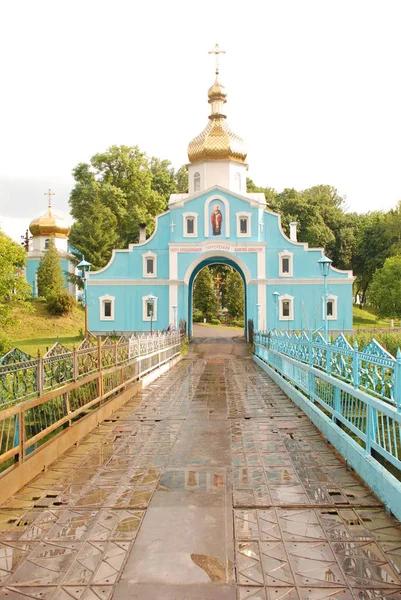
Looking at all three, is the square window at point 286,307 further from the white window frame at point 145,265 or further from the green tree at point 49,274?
the green tree at point 49,274

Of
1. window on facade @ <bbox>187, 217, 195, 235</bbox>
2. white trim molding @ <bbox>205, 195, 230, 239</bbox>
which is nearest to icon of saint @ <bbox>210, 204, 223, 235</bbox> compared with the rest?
white trim molding @ <bbox>205, 195, 230, 239</bbox>

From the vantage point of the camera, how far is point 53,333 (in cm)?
3919

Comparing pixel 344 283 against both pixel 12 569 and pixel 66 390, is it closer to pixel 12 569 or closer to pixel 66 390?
pixel 66 390

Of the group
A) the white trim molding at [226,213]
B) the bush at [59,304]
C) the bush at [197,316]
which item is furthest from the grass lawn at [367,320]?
the bush at [59,304]

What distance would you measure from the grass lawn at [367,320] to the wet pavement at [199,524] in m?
41.6

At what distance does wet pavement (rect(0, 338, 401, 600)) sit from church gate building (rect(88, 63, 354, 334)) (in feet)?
92.1

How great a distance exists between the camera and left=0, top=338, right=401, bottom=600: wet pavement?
3.67m

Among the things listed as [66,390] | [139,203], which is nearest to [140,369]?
[66,390]

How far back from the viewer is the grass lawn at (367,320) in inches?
1926

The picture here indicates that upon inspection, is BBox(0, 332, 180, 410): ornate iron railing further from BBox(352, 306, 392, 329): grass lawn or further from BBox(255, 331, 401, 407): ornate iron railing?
BBox(352, 306, 392, 329): grass lawn

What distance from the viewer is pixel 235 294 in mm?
57594

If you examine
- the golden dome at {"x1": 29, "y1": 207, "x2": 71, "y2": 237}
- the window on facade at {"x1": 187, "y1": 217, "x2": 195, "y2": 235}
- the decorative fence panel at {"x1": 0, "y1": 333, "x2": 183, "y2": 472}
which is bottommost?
the decorative fence panel at {"x1": 0, "y1": 333, "x2": 183, "y2": 472}

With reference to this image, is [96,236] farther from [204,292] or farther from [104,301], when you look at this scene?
[204,292]

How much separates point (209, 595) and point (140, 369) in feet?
35.9
